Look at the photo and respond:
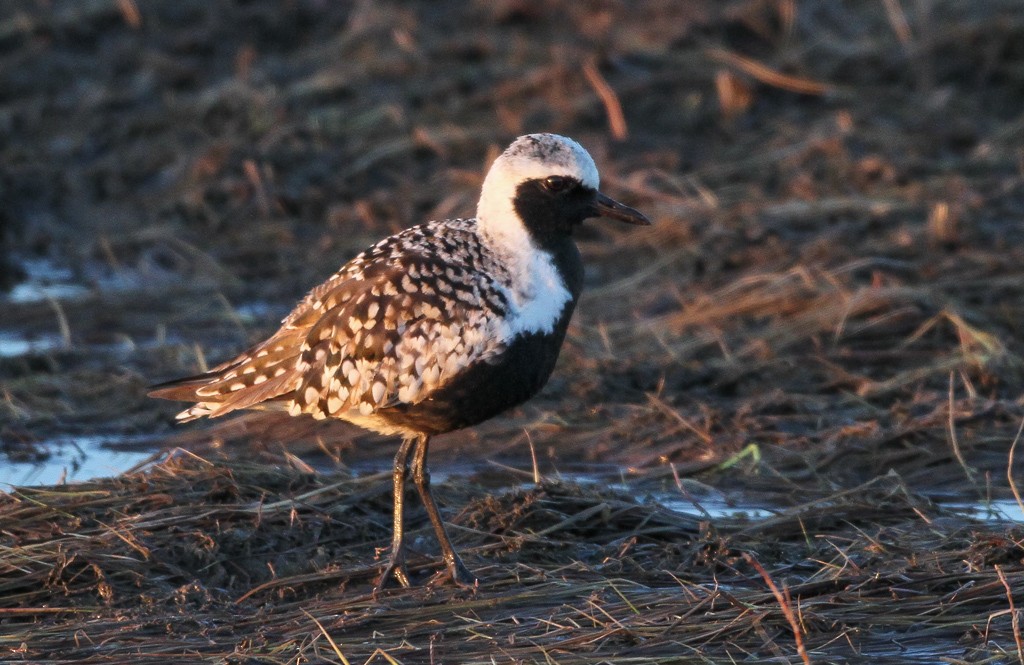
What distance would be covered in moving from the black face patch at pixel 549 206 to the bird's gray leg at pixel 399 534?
3.21 ft

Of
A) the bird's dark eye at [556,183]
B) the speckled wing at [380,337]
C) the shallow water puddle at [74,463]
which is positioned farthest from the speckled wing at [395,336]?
the shallow water puddle at [74,463]

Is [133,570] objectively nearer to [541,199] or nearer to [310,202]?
[541,199]

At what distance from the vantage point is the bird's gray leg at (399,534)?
6.21 meters

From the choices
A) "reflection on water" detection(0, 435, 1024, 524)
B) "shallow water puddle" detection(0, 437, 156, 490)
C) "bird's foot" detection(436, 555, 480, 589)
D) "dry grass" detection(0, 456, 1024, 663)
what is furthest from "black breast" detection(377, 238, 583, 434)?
"shallow water puddle" detection(0, 437, 156, 490)

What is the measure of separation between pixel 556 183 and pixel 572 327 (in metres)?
3.41

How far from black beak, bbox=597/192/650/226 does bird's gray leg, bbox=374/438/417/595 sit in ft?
3.86

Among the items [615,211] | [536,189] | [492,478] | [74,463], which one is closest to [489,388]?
[536,189]

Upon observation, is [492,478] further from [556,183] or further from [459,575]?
[556,183]

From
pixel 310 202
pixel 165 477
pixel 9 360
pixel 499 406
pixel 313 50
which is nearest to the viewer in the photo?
pixel 499 406

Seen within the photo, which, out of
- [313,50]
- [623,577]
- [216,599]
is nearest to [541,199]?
[623,577]

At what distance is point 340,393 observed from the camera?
20.5 feet

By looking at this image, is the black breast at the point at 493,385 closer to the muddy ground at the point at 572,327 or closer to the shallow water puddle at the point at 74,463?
the muddy ground at the point at 572,327

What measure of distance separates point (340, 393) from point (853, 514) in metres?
2.29

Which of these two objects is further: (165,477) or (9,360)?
(9,360)
